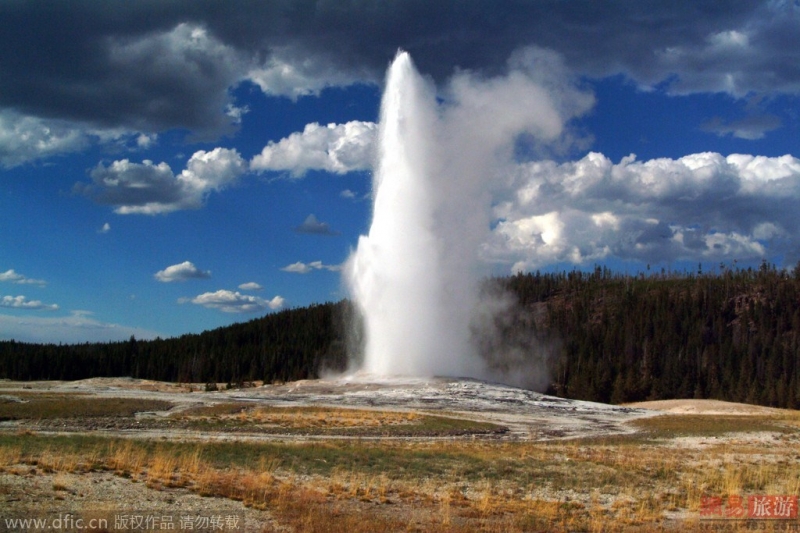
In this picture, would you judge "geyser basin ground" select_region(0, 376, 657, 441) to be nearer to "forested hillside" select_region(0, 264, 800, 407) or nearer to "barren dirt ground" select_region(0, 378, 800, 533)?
"barren dirt ground" select_region(0, 378, 800, 533)

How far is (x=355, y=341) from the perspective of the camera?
64812 mm

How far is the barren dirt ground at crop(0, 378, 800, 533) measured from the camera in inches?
505

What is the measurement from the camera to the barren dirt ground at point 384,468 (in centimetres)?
1282

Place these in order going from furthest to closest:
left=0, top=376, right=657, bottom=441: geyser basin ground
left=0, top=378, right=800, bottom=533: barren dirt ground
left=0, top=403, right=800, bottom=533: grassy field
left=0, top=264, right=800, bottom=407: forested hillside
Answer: left=0, top=264, right=800, bottom=407: forested hillside, left=0, top=376, right=657, bottom=441: geyser basin ground, left=0, top=403, right=800, bottom=533: grassy field, left=0, top=378, right=800, bottom=533: barren dirt ground

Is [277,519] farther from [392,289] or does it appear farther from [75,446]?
[392,289]

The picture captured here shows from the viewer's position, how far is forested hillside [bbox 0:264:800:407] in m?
84.9

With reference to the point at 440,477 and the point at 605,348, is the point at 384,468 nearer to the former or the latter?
the point at 440,477

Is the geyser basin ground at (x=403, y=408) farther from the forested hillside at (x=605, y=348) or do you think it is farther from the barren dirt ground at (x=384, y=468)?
the forested hillside at (x=605, y=348)

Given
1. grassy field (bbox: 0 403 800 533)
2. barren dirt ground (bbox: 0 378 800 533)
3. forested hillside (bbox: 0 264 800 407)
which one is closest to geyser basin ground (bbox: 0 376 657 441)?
barren dirt ground (bbox: 0 378 800 533)

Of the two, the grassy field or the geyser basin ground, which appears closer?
the grassy field

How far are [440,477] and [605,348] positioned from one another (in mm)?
93742

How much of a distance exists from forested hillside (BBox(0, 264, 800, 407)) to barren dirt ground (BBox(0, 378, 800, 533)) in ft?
158

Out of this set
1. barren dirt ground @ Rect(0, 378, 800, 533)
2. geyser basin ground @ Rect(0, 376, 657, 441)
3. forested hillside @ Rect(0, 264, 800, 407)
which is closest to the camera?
barren dirt ground @ Rect(0, 378, 800, 533)

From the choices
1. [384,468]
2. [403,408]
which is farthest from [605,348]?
[384,468]
